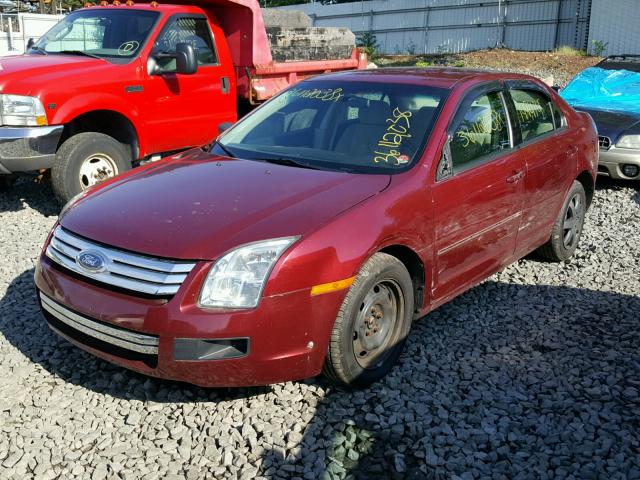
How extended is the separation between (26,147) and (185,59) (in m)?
1.85

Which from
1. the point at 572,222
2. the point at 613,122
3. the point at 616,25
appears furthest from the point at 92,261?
the point at 616,25

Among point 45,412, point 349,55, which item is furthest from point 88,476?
point 349,55

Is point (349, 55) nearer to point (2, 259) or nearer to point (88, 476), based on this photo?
point (2, 259)

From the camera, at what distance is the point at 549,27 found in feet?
81.2

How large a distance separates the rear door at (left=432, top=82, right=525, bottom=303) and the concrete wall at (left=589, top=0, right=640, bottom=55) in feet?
65.3

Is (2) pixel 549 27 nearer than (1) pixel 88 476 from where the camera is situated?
No

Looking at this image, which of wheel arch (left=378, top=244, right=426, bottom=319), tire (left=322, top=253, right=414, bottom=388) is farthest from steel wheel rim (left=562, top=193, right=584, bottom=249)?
tire (left=322, top=253, right=414, bottom=388)

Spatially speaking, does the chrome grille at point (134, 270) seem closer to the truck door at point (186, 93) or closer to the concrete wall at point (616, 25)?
the truck door at point (186, 93)

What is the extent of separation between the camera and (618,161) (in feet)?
26.4

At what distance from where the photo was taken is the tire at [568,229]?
5516 mm

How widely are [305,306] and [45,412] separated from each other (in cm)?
149

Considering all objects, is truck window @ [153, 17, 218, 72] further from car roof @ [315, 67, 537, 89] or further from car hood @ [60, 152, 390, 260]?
car hood @ [60, 152, 390, 260]

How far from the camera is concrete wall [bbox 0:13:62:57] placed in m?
20.9

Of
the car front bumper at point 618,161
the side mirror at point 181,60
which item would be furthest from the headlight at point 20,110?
the car front bumper at point 618,161
